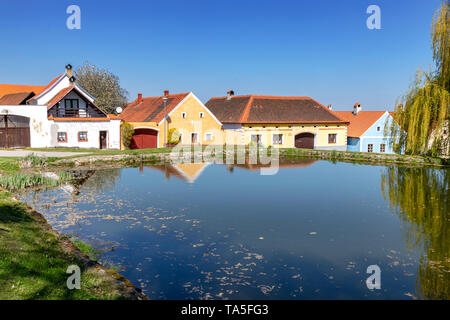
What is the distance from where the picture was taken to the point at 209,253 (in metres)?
10.5

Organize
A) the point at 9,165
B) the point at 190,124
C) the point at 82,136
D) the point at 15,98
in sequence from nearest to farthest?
the point at 9,165 < the point at 82,136 < the point at 15,98 < the point at 190,124

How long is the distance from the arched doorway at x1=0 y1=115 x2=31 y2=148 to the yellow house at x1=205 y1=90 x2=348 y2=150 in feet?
69.9

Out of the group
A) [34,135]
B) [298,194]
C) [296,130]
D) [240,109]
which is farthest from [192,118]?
[298,194]

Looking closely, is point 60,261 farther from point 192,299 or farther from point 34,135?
point 34,135

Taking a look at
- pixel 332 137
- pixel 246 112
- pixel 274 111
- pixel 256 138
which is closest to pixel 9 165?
pixel 256 138

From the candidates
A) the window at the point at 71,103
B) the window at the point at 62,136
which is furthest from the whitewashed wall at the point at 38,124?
the window at the point at 71,103

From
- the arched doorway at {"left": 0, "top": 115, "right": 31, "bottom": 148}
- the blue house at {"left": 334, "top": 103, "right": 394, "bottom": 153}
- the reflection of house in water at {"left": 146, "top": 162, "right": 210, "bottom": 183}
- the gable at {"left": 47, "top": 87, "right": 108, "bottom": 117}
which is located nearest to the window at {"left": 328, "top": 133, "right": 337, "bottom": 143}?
the blue house at {"left": 334, "top": 103, "right": 394, "bottom": 153}

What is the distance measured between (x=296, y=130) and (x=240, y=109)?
7.39 metres

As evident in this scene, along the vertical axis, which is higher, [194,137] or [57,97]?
[57,97]

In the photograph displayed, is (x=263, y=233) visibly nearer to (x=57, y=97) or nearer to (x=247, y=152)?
(x=247, y=152)

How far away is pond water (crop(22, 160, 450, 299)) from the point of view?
866 centimetres

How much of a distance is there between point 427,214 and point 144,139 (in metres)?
29.0

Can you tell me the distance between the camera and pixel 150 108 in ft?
140

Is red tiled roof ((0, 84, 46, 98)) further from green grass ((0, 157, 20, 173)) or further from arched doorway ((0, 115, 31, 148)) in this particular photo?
green grass ((0, 157, 20, 173))
